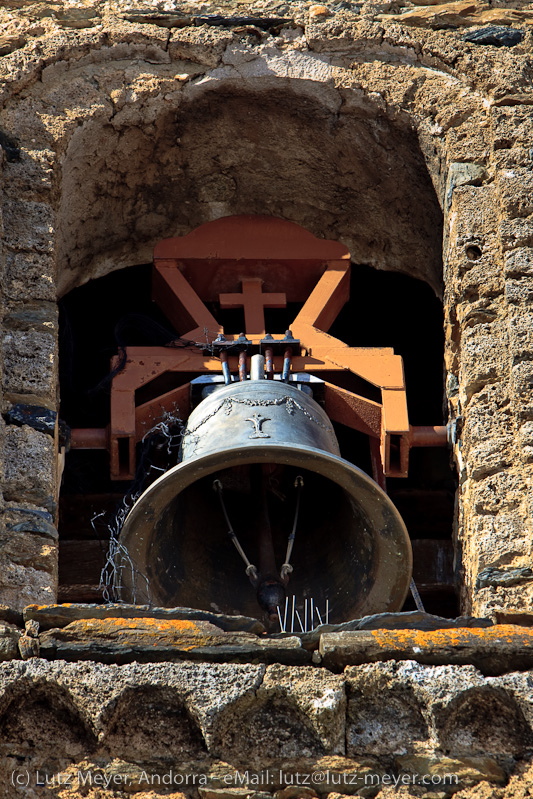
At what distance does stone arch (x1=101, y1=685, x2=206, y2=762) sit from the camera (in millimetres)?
3777

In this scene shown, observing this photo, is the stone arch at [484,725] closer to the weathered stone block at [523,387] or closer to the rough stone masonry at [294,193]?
the rough stone masonry at [294,193]

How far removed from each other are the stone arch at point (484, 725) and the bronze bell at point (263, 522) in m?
1.06

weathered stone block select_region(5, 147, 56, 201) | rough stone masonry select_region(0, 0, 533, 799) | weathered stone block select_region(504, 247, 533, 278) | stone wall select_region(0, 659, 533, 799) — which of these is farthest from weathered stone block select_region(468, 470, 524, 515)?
weathered stone block select_region(5, 147, 56, 201)

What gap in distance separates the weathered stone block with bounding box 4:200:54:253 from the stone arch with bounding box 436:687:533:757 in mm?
2725

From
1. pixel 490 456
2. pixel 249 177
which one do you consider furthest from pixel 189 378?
pixel 490 456

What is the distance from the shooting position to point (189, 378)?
19.2 feet

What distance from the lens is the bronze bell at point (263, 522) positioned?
191 inches

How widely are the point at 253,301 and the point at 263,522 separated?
1439 millimetres

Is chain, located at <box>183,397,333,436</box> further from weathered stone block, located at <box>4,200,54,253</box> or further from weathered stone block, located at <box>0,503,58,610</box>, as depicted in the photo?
weathered stone block, located at <box>4,200,54,253</box>

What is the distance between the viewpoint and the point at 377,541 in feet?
16.2

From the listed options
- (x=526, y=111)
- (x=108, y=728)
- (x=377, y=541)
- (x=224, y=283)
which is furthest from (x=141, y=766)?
(x=526, y=111)

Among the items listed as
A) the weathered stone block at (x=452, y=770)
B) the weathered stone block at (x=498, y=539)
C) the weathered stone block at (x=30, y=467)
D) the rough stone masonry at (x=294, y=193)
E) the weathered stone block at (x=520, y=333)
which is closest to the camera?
the weathered stone block at (x=452, y=770)

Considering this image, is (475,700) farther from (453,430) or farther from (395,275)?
(395,275)

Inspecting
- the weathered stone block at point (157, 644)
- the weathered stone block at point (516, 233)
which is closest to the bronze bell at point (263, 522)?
the weathered stone block at point (157, 644)
